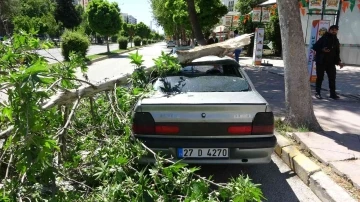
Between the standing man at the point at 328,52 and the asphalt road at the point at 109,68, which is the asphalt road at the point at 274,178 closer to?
the asphalt road at the point at 109,68

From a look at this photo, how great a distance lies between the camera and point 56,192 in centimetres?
256

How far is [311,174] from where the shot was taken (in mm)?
3680

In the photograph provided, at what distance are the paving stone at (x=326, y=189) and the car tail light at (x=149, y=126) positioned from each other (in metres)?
1.63

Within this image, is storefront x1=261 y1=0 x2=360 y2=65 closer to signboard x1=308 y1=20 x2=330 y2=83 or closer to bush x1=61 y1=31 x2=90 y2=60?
signboard x1=308 y1=20 x2=330 y2=83

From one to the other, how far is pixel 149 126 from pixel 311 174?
1943 millimetres

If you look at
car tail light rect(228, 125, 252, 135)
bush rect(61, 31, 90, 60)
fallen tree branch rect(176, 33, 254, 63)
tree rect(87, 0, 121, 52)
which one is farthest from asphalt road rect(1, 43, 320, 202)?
tree rect(87, 0, 121, 52)

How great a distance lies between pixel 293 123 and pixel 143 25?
81.9 metres

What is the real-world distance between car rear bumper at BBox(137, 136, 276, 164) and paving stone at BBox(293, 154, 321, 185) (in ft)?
2.31

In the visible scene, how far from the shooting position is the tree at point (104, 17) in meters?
31.2

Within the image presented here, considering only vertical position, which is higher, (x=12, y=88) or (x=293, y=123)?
(x=12, y=88)

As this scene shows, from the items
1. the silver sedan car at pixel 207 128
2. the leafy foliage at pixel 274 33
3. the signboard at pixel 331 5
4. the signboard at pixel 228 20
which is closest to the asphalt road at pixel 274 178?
the silver sedan car at pixel 207 128

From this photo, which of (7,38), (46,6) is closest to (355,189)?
(7,38)

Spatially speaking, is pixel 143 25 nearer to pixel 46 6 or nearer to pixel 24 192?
pixel 46 6

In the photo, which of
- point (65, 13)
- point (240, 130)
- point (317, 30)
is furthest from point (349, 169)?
point (65, 13)
